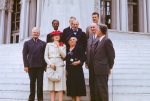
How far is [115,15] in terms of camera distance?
2350cm

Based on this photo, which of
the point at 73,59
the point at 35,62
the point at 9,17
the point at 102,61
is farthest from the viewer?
the point at 9,17

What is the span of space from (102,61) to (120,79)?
2271 mm

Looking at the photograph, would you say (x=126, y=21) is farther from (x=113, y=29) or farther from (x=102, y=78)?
(x=102, y=78)

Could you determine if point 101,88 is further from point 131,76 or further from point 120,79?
point 131,76

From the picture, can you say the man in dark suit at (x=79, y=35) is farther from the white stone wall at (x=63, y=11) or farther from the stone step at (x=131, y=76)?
the white stone wall at (x=63, y=11)

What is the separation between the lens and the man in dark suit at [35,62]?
6449mm

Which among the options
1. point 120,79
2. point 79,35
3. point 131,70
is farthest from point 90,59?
point 131,70

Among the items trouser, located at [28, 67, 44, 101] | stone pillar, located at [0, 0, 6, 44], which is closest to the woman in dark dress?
trouser, located at [28, 67, 44, 101]

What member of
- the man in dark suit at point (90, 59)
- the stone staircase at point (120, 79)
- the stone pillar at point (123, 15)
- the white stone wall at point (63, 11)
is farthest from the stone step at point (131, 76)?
the stone pillar at point (123, 15)

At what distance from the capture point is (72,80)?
612 cm

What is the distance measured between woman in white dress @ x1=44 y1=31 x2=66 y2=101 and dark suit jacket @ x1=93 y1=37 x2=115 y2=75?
84 cm

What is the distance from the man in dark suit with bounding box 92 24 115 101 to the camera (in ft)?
18.2

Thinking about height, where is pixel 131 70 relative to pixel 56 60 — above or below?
below

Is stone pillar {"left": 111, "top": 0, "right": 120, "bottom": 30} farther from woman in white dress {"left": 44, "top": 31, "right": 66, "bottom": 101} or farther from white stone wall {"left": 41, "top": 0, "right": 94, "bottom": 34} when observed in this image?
woman in white dress {"left": 44, "top": 31, "right": 66, "bottom": 101}
